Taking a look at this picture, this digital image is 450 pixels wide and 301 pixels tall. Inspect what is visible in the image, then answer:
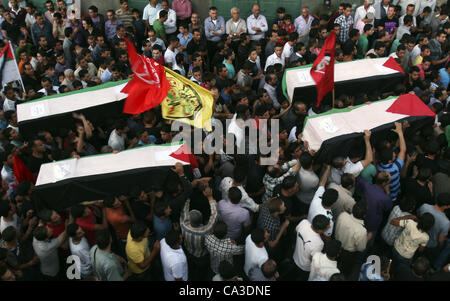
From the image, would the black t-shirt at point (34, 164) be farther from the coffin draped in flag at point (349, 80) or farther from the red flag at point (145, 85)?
the coffin draped in flag at point (349, 80)

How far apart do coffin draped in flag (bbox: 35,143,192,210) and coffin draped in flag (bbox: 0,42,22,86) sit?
252cm

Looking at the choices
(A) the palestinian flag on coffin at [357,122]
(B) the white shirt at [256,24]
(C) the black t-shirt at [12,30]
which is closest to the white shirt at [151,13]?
(B) the white shirt at [256,24]

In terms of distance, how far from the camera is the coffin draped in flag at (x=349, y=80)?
6.45m

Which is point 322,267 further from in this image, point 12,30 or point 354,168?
point 12,30

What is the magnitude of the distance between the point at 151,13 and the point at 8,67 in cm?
354

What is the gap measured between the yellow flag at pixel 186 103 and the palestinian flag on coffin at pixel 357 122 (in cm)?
147

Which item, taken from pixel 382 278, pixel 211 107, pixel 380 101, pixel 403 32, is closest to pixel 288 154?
pixel 211 107

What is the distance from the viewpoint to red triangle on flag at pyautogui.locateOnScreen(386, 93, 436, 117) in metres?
5.72

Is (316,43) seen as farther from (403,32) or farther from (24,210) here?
(24,210)

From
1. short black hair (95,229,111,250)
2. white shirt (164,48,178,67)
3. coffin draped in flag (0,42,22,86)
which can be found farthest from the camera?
white shirt (164,48,178,67)

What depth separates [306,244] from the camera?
420 cm

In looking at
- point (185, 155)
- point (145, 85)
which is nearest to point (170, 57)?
point (145, 85)

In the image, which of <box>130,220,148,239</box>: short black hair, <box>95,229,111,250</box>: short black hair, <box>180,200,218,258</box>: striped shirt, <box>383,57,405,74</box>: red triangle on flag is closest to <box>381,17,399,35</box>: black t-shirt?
<box>383,57,405,74</box>: red triangle on flag

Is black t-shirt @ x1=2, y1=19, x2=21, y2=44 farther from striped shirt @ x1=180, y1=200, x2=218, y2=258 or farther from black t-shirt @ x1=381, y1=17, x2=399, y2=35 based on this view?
black t-shirt @ x1=381, y1=17, x2=399, y2=35
